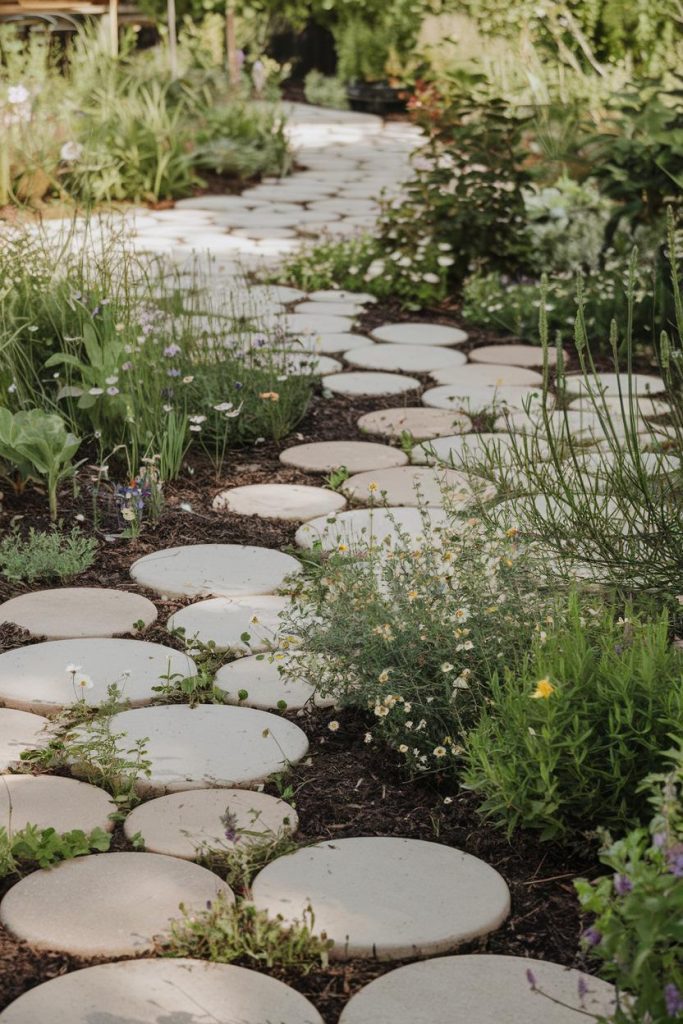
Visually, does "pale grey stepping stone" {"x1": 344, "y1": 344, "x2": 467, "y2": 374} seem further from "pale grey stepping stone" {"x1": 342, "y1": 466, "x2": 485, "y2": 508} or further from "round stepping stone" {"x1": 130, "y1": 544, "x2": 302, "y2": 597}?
"round stepping stone" {"x1": 130, "y1": 544, "x2": 302, "y2": 597}

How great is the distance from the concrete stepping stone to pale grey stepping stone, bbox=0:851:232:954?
501 mm

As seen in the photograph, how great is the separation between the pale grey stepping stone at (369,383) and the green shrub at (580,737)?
2.43 m

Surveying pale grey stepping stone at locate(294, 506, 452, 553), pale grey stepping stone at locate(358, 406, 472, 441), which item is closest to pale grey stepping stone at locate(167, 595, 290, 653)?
pale grey stepping stone at locate(294, 506, 452, 553)

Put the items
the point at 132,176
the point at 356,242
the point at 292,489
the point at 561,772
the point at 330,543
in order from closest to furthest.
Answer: the point at 561,772
the point at 330,543
the point at 292,489
the point at 356,242
the point at 132,176

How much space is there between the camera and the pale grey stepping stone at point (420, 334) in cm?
491

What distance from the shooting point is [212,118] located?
884 centimetres

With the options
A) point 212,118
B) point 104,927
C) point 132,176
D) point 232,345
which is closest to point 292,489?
point 232,345

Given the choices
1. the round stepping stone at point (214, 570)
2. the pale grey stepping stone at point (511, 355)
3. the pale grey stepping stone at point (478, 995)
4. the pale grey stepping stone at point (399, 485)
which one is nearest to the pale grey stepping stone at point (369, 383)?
the pale grey stepping stone at point (511, 355)

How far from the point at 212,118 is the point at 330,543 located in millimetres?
6657

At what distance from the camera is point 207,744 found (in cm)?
209

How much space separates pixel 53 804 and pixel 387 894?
54 centimetres

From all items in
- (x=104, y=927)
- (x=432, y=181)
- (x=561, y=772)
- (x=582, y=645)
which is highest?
(x=432, y=181)

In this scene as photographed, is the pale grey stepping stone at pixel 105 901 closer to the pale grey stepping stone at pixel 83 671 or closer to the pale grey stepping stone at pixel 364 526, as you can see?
the pale grey stepping stone at pixel 83 671

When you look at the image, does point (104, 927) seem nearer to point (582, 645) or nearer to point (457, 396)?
point (582, 645)
